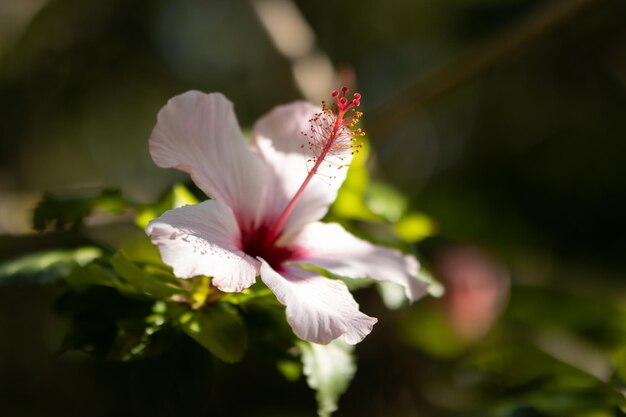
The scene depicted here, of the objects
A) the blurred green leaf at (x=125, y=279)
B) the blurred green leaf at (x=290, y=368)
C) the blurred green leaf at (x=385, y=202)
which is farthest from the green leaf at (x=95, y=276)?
the blurred green leaf at (x=385, y=202)

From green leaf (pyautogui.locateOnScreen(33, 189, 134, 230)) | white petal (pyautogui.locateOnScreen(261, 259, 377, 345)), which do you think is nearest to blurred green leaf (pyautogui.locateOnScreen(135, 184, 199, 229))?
green leaf (pyautogui.locateOnScreen(33, 189, 134, 230))

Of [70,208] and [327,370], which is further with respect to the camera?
[70,208]

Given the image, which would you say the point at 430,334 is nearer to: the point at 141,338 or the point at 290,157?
the point at 290,157

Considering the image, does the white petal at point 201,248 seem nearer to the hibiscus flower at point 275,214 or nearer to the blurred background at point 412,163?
the hibiscus flower at point 275,214

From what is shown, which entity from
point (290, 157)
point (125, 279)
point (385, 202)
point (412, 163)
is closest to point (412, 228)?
point (385, 202)

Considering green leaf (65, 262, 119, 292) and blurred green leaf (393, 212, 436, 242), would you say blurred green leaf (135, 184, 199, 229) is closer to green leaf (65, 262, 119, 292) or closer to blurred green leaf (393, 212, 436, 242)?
green leaf (65, 262, 119, 292)

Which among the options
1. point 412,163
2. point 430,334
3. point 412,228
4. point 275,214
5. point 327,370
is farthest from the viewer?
point 412,163

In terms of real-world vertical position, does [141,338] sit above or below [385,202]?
below
